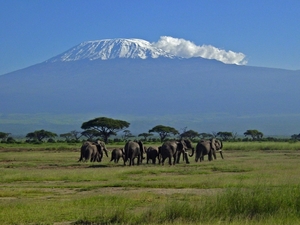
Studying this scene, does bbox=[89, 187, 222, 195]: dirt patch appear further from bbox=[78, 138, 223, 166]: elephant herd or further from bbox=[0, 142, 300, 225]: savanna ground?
bbox=[78, 138, 223, 166]: elephant herd

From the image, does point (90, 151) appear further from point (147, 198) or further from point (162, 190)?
point (147, 198)

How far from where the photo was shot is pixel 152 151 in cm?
3734

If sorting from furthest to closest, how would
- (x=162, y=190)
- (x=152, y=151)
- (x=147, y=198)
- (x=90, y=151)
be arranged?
(x=90, y=151), (x=152, y=151), (x=162, y=190), (x=147, y=198)

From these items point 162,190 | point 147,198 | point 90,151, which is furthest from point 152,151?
point 147,198

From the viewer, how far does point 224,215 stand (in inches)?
594

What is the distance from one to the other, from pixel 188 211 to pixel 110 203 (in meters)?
3.19

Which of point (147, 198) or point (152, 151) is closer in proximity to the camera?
point (147, 198)

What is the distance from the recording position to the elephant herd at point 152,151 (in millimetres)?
35625

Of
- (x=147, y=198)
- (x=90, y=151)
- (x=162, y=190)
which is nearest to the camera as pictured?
(x=147, y=198)

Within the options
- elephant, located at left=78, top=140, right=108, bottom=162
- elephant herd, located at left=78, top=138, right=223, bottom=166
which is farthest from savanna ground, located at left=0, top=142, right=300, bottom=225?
elephant, located at left=78, top=140, right=108, bottom=162

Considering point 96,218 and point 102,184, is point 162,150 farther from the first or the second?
point 96,218

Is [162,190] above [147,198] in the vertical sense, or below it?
above

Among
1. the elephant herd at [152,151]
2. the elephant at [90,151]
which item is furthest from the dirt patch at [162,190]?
the elephant at [90,151]

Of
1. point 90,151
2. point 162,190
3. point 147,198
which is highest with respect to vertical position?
point 90,151
